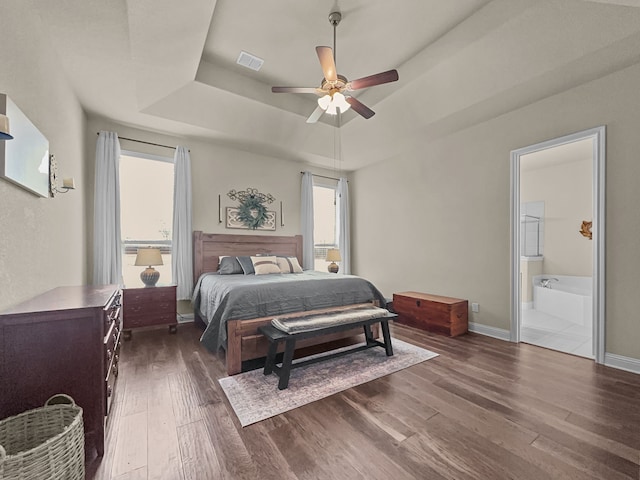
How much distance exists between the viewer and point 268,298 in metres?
2.83

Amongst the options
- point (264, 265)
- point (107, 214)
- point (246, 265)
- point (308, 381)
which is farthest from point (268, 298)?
point (107, 214)

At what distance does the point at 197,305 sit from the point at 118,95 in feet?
9.22

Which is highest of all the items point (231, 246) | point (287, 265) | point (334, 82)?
point (334, 82)

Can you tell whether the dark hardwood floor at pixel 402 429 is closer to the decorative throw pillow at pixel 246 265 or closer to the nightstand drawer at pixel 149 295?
the nightstand drawer at pixel 149 295

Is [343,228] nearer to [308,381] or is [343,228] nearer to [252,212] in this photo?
[252,212]

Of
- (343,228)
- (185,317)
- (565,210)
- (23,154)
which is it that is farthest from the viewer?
(343,228)

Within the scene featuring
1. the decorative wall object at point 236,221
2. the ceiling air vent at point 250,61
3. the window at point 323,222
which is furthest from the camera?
the window at point 323,222

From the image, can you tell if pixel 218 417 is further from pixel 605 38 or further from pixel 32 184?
pixel 605 38

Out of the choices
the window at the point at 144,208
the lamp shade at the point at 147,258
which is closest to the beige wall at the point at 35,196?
the lamp shade at the point at 147,258

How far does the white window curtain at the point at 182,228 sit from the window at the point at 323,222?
8.28 ft

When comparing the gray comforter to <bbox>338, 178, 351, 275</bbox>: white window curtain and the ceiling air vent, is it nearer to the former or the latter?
<bbox>338, 178, 351, 275</bbox>: white window curtain

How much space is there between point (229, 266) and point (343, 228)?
2707mm

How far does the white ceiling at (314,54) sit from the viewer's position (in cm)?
234

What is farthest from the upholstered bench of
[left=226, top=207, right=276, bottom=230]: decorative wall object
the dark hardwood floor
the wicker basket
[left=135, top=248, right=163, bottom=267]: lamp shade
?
[left=226, top=207, right=276, bottom=230]: decorative wall object
